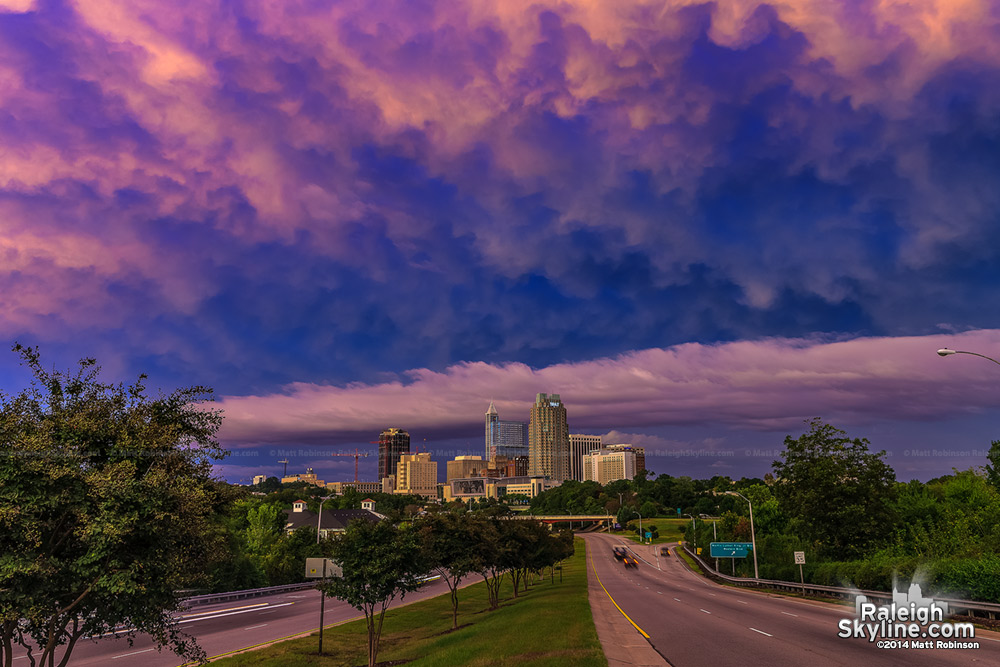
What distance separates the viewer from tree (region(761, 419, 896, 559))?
6053cm

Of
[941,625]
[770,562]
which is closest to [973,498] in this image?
[770,562]

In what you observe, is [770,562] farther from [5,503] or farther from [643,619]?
[5,503]

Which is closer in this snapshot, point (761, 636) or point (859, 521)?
point (761, 636)

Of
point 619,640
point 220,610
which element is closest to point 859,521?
point 619,640

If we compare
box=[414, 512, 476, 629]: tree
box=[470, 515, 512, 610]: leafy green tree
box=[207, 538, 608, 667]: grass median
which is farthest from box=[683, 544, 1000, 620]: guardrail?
box=[414, 512, 476, 629]: tree

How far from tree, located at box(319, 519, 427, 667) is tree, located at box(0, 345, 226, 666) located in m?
15.5

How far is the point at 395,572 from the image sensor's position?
28.6m

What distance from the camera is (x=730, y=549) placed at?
7556 centimetres

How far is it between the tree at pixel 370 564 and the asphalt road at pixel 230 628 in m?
8.18

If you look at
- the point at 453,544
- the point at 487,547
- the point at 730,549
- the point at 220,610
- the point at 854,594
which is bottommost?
the point at 220,610

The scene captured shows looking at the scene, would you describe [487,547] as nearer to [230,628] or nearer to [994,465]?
[230,628]

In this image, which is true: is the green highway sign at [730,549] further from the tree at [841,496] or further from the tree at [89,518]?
the tree at [89,518]

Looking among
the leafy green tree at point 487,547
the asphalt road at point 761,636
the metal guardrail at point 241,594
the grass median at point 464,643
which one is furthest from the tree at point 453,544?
the metal guardrail at point 241,594

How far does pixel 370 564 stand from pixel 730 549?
6062 centimetres
